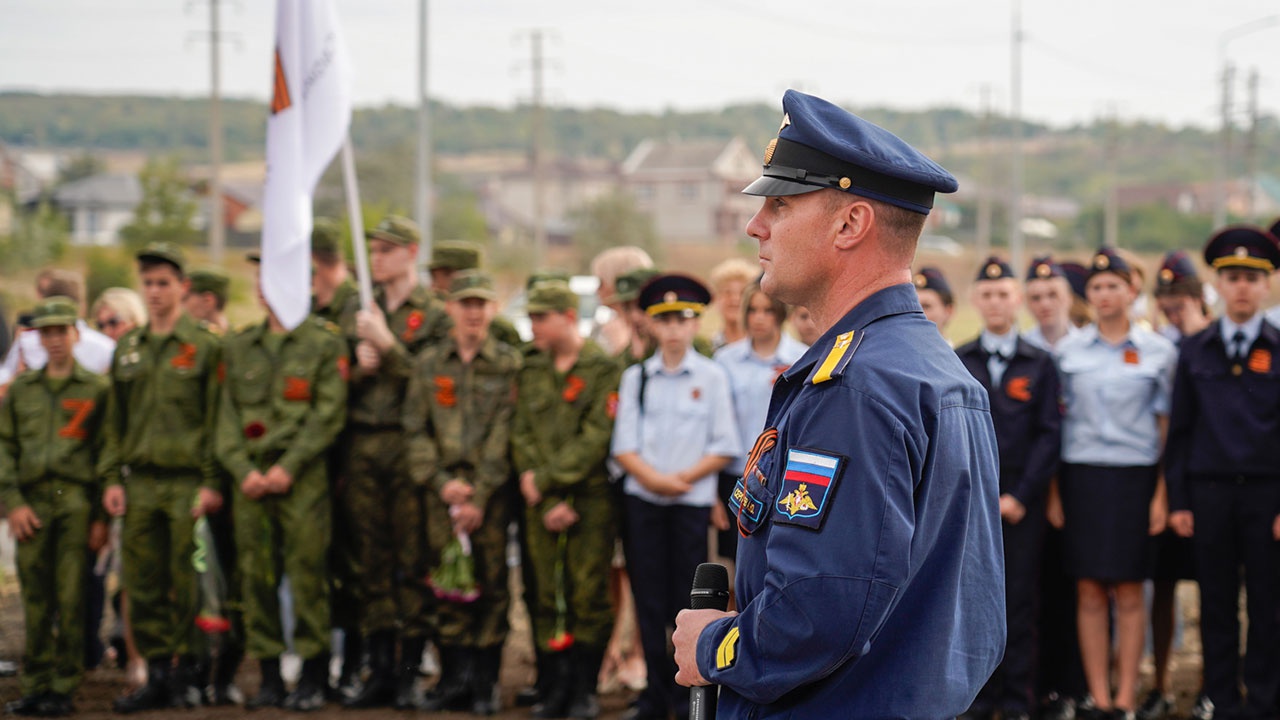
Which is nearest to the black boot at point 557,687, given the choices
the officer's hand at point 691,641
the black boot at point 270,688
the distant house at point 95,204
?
the black boot at point 270,688

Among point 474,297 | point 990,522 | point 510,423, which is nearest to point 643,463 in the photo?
point 510,423

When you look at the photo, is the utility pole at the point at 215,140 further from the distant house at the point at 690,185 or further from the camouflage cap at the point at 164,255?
the distant house at the point at 690,185

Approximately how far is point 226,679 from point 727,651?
215 inches

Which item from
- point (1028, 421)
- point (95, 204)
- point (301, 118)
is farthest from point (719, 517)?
point (95, 204)

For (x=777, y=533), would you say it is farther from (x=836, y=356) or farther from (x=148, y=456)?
(x=148, y=456)

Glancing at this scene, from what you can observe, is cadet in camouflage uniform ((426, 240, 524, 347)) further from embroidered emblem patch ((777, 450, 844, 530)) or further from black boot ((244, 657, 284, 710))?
embroidered emblem patch ((777, 450, 844, 530))

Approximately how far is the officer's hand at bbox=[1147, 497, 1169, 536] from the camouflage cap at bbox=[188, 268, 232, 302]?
5.45 meters

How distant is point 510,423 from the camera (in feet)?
22.9

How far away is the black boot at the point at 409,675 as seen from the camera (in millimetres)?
6848

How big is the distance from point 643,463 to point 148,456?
2.69 metres

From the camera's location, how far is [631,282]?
7402 mm

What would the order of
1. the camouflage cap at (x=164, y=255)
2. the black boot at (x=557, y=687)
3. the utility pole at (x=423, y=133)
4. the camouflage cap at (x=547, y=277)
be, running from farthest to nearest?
the utility pole at (x=423, y=133) → the camouflage cap at (x=547, y=277) → the camouflage cap at (x=164, y=255) → the black boot at (x=557, y=687)

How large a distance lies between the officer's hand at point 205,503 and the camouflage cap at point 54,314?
3.93 feet

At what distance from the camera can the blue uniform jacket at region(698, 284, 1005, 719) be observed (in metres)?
2.13
